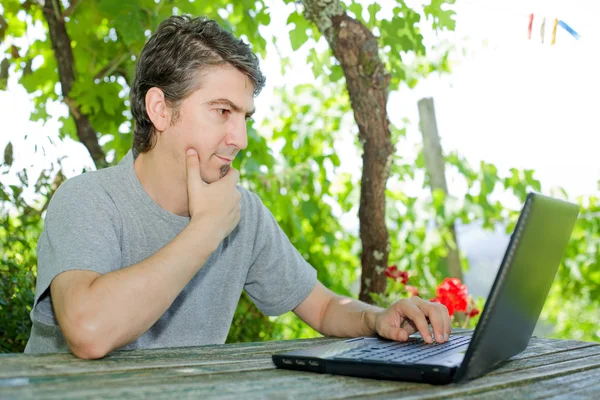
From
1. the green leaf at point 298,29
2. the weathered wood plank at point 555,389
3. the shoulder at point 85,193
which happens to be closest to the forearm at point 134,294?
the shoulder at point 85,193

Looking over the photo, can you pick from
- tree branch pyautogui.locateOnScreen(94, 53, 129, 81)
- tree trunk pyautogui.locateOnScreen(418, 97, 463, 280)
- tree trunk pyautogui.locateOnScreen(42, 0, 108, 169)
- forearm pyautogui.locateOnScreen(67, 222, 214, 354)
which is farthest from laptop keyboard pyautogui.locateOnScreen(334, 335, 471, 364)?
tree trunk pyautogui.locateOnScreen(418, 97, 463, 280)

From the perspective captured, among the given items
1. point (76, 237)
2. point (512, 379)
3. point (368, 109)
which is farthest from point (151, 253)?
point (368, 109)

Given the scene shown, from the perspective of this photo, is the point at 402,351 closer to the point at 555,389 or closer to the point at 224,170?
the point at 555,389

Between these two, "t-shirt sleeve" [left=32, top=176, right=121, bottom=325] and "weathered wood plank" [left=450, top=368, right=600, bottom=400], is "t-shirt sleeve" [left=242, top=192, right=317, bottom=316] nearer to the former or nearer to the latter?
"t-shirt sleeve" [left=32, top=176, right=121, bottom=325]

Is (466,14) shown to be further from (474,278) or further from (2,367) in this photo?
(2,367)

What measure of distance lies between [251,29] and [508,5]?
1.42 metres

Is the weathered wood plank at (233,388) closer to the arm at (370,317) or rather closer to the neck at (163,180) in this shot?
the arm at (370,317)

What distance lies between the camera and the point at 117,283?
46.6 inches

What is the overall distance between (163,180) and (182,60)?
287mm

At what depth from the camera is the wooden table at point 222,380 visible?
2.68ft

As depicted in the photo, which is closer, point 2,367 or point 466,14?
point 2,367

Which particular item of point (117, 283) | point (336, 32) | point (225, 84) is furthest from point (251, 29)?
point (117, 283)

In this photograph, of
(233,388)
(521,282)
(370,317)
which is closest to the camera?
(233,388)

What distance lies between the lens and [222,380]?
927mm
